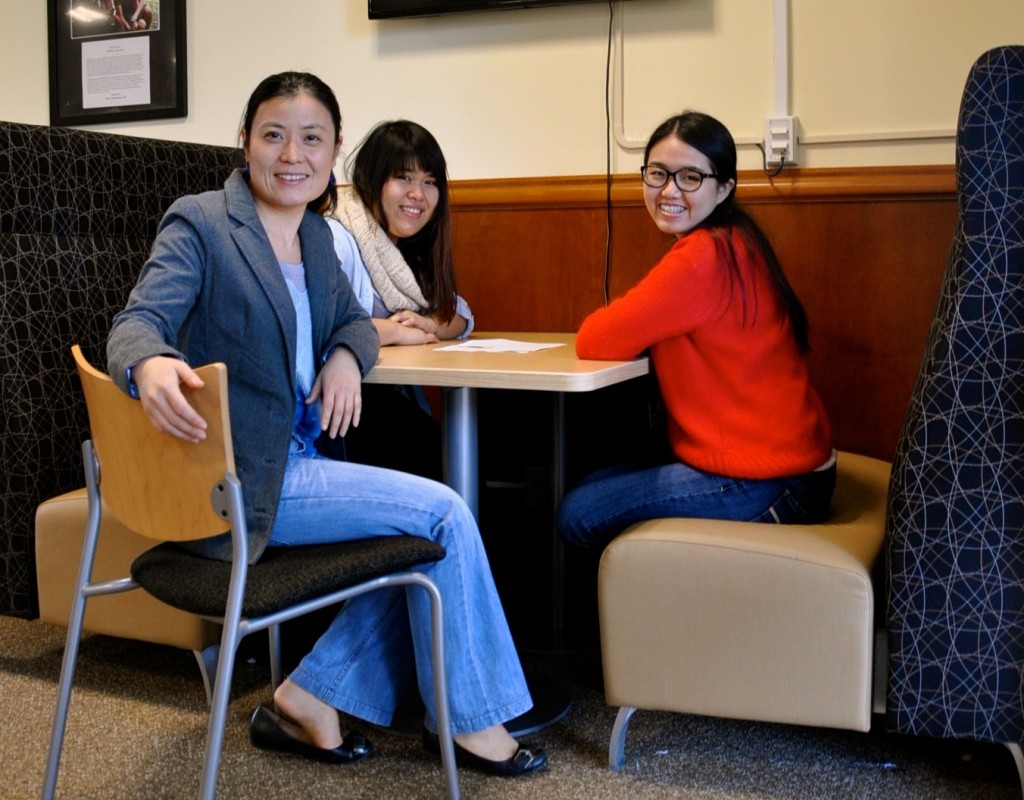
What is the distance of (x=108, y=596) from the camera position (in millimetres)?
2125

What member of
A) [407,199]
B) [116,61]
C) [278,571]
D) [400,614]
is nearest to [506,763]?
[400,614]

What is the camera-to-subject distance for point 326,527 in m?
1.61

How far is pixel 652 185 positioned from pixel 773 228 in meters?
0.65

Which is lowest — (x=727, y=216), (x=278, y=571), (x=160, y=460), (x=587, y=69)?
(x=278, y=571)

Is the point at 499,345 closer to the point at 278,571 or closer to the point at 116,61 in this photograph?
the point at 278,571

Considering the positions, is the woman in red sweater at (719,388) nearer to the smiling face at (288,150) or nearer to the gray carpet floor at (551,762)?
the gray carpet floor at (551,762)

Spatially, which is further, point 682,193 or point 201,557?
point 682,193

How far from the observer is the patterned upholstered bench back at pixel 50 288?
84.0 inches

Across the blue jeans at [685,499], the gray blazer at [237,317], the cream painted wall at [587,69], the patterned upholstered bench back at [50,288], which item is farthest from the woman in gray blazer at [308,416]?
the cream painted wall at [587,69]

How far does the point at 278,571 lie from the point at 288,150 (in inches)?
26.0

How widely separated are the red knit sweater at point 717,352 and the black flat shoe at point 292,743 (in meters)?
0.72

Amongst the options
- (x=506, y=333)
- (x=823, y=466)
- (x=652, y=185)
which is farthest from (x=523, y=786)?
(x=506, y=333)

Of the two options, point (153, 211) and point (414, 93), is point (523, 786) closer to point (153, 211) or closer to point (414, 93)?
point (153, 211)

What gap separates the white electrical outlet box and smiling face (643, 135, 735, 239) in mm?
581
